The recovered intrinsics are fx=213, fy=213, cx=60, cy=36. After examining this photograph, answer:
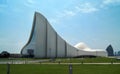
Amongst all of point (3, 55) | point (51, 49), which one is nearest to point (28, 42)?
point (51, 49)

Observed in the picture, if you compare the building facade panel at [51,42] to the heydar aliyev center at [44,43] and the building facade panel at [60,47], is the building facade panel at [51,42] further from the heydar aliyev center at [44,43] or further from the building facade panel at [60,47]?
the building facade panel at [60,47]


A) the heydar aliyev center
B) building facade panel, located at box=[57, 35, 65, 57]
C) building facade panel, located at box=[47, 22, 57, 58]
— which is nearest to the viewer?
the heydar aliyev center

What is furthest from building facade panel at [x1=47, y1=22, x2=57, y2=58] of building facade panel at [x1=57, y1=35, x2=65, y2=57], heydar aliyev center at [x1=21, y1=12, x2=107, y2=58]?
building facade panel at [x1=57, y1=35, x2=65, y2=57]

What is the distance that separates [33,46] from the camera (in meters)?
90.8

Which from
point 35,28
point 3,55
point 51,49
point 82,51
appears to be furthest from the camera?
point 82,51

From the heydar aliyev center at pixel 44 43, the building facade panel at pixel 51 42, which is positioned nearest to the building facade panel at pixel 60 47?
the heydar aliyev center at pixel 44 43

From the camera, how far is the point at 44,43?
90375mm

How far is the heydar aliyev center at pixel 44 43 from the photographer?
287ft

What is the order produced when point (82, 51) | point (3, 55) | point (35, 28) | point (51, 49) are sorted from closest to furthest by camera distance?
point (3, 55) < point (35, 28) < point (51, 49) < point (82, 51)

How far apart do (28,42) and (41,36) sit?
9.26m

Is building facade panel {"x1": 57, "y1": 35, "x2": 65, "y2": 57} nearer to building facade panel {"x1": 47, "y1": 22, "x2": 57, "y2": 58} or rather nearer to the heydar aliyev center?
the heydar aliyev center

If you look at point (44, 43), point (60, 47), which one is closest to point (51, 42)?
point (44, 43)

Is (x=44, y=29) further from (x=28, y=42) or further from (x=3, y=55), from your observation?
(x=3, y=55)

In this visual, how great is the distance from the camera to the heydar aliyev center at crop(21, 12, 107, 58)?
87.6m
